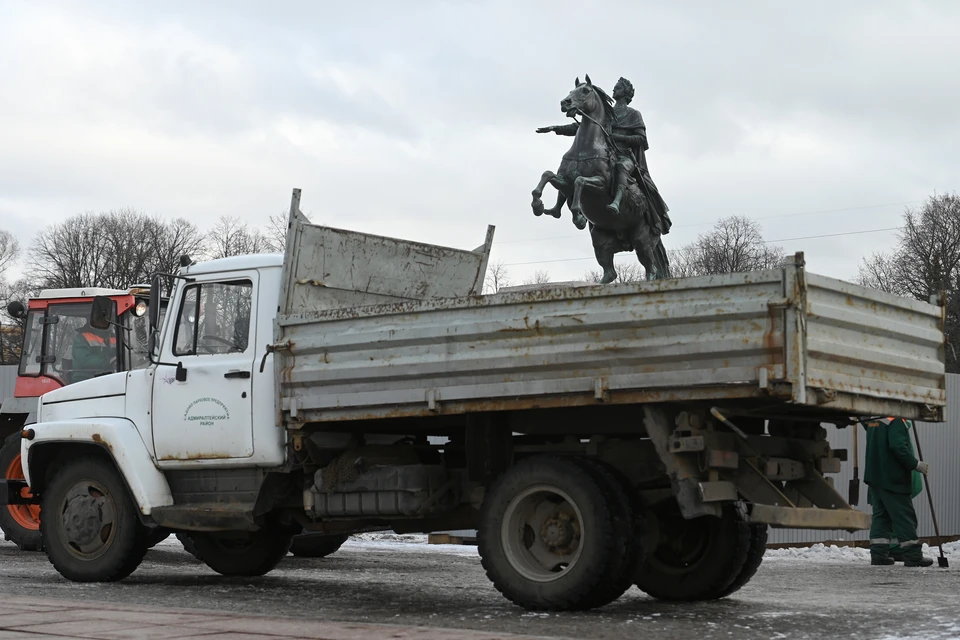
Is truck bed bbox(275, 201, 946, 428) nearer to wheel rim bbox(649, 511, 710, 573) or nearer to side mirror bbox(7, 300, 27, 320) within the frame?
wheel rim bbox(649, 511, 710, 573)

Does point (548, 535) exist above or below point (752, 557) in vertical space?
above

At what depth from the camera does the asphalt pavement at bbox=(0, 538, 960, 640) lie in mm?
7797

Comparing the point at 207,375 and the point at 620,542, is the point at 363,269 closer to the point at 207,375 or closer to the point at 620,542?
the point at 207,375

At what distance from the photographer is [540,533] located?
8703 millimetres

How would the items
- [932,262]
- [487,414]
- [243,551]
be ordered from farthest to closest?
[932,262] < [243,551] < [487,414]

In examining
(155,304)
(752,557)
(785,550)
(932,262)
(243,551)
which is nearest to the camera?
(752,557)

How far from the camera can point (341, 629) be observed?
286 inches

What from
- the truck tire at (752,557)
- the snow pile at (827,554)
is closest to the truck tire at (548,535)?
the truck tire at (752,557)

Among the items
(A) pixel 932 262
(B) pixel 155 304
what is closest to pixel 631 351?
(B) pixel 155 304

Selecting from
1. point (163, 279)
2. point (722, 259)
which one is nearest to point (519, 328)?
point (163, 279)

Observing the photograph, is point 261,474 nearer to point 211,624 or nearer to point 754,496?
point 211,624

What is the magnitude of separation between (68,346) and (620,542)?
9.33 meters

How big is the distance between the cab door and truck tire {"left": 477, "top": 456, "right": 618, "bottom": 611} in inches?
89.2

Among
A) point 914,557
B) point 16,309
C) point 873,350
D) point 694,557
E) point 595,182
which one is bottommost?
point 914,557
